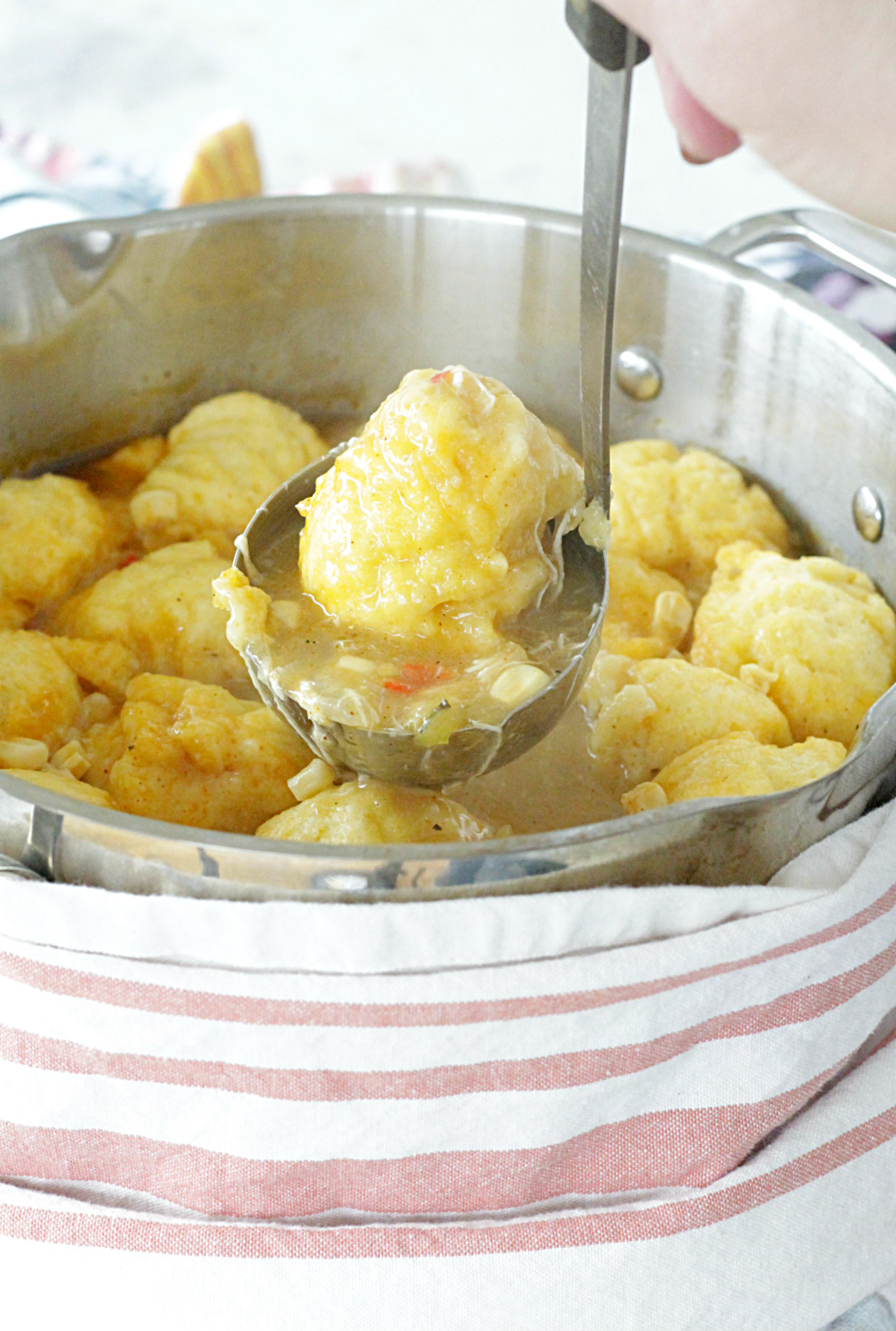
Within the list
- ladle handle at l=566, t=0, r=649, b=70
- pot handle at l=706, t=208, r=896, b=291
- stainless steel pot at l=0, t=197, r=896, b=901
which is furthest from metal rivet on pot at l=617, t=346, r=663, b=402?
ladle handle at l=566, t=0, r=649, b=70

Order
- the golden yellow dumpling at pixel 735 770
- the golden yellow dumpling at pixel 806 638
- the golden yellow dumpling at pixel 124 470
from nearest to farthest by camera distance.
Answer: the golden yellow dumpling at pixel 735 770, the golden yellow dumpling at pixel 806 638, the golden yellow dumpling at pixel 124 470

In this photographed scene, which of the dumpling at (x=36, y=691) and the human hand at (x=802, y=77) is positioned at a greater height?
the human hand at (x=802, y=77)

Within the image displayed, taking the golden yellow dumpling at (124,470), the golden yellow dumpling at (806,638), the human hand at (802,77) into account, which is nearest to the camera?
the human hand at (802,77)

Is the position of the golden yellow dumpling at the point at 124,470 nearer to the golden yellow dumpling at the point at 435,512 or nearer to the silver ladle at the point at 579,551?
the silver ladle at the point at 579,551

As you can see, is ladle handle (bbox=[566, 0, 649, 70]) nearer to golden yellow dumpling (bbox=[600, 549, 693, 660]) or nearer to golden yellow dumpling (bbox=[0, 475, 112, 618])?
golden yellow dumpling (bbox=[600, 549, 693, 660])

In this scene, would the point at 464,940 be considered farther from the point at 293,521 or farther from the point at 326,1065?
the point at 293,521

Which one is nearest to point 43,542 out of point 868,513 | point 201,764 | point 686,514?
point 201,764

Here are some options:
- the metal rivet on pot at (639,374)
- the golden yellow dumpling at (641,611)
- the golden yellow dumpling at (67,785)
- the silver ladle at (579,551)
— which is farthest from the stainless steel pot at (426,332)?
the golden yellow dumpling at (67,785)
